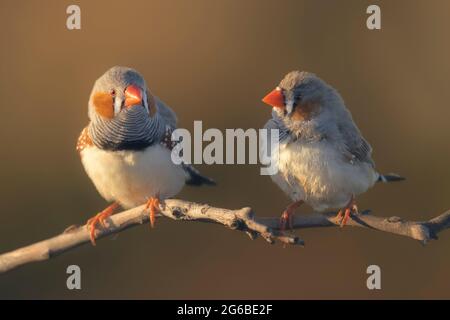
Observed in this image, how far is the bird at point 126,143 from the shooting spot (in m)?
2.30

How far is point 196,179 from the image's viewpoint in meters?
2.66

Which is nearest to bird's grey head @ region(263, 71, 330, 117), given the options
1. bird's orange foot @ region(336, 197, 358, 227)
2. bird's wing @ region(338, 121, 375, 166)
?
bird's wing @ region(338, 121, 375, 166)

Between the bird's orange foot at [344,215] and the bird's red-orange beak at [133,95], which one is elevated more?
the bird's red-orange beak at [133,95]

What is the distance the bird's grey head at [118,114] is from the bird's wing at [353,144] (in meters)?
0.60

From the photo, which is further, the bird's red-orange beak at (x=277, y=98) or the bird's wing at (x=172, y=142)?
the bird's wing at (x=172, y=142)

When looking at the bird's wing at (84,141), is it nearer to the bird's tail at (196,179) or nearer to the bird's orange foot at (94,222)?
the bird's orange foot at (94,222)

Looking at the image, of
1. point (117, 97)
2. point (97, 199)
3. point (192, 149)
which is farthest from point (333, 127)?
point (97, 199)

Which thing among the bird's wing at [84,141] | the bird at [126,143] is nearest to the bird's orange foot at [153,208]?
the bird at [126,143]

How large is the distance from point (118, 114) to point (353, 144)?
0.73 metres

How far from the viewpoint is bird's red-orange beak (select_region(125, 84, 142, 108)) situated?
2238mm

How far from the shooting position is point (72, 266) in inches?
129

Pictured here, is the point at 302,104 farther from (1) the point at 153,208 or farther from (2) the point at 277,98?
(1) the point at 153,208

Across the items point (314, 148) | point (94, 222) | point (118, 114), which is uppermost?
point (118, 114)

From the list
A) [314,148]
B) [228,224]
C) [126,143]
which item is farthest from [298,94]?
[228,224]
